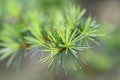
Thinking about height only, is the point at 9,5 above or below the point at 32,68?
above

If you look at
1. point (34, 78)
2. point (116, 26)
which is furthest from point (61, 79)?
point (116, 26)

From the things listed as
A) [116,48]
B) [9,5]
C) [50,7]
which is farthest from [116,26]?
[9,5]

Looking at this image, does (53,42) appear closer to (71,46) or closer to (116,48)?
(71,46)

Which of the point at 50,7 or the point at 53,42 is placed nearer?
the point at 53,42

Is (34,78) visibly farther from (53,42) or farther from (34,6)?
(53,42)

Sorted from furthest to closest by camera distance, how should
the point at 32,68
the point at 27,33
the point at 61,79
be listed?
the point at 32,68, the point at 61,79, the point at 27,33

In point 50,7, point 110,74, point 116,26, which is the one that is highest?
point 50,7

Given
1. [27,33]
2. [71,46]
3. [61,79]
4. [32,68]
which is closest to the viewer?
[71,46]

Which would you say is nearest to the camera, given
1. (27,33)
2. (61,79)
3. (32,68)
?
(27,33)

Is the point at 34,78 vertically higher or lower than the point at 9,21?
lower
